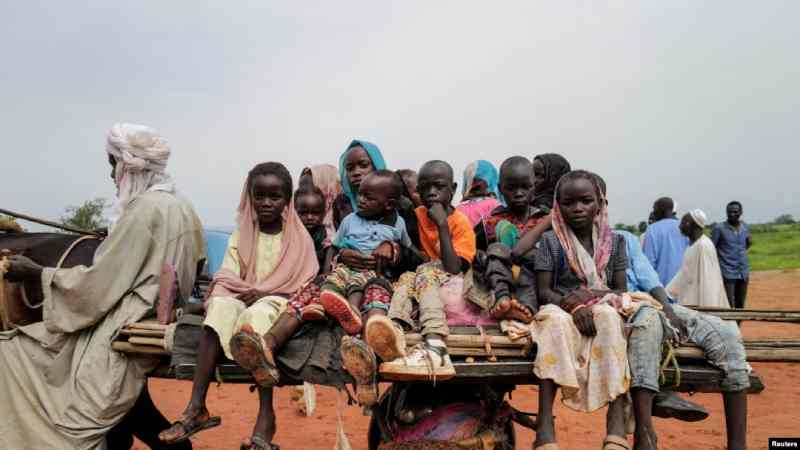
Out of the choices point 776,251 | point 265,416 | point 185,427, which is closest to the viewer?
point 185,427

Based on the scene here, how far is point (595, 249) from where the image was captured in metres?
3.38

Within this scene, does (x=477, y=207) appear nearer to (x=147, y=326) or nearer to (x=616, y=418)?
(x=616, y=418)

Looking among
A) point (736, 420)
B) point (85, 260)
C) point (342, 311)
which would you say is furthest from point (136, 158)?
point (736, 420)

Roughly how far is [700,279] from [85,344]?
845 cm

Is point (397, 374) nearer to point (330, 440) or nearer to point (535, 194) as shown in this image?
point (535, 194)

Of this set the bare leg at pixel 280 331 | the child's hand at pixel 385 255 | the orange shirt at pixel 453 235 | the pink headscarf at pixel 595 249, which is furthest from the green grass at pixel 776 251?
the bare leg at pixel 280 331

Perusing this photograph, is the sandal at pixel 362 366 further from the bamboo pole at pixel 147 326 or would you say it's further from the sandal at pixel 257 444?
the bamboo pole at pixel 147 326

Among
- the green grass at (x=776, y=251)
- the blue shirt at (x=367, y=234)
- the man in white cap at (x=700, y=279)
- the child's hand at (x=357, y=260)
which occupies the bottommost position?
the green grass at (x=776, y=251)

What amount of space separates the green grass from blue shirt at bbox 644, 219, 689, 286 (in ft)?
61.0

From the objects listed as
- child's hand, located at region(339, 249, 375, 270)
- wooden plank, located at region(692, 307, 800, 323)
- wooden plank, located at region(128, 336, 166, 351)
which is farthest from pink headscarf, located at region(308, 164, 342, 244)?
wooden plank, located at region(692, 307, 800, 323)

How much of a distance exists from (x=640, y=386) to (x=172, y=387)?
25.4 feet

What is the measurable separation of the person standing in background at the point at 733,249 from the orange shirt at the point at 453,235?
8853 mm

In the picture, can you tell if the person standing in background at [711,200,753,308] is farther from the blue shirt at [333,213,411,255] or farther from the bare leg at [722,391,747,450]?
the blue shirt at [333,213,411,255]

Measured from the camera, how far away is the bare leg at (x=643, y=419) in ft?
9.23
